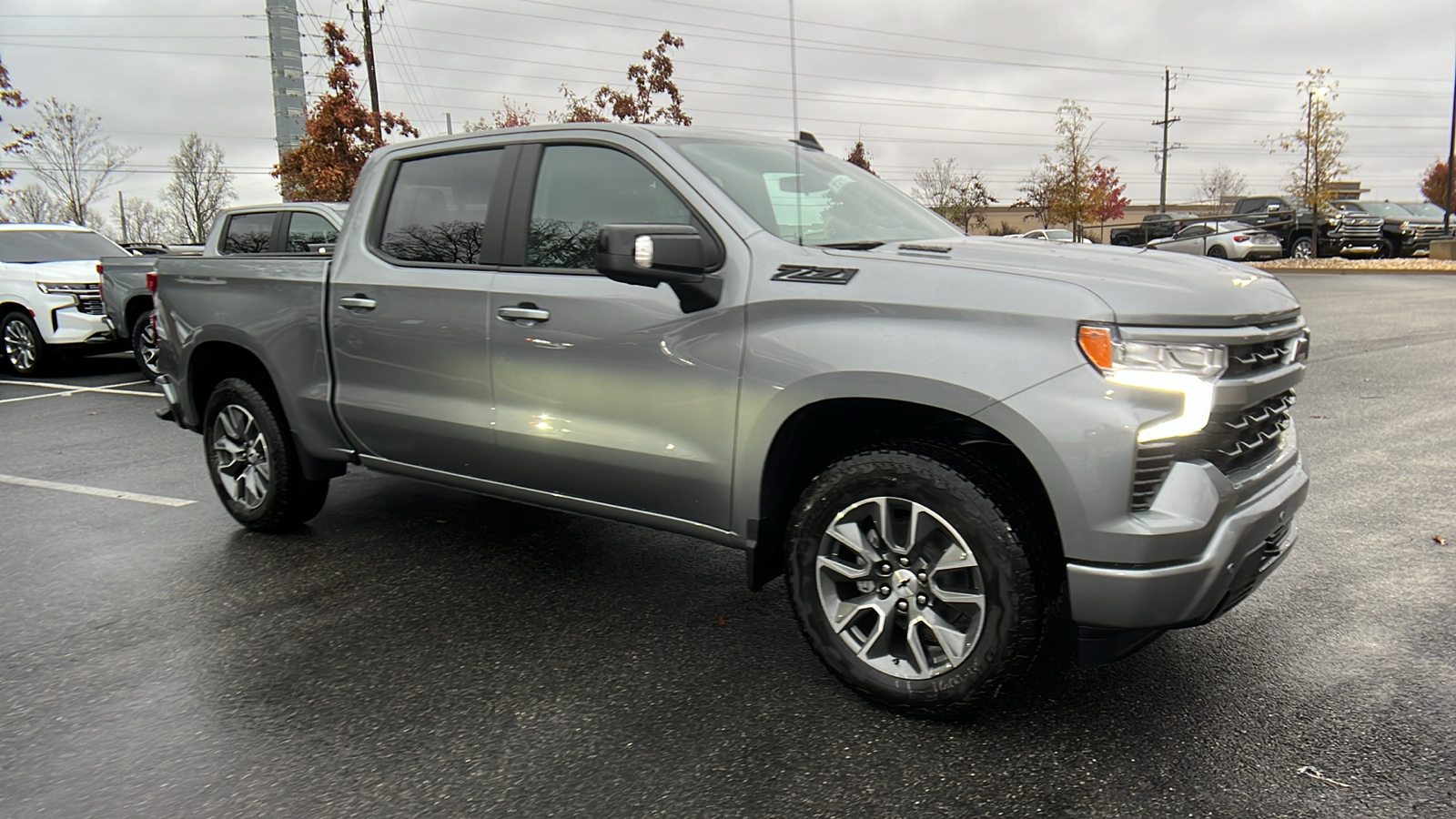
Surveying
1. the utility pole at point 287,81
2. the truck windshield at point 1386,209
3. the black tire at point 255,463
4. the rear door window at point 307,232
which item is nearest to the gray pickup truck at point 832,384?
the black tire at point 255,463

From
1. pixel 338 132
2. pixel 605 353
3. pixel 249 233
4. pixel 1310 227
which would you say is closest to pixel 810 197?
pixel 605 353

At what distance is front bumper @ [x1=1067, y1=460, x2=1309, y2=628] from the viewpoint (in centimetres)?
273

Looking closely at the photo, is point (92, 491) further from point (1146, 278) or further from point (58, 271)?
point (58, 271)

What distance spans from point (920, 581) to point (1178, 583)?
722 millimetres

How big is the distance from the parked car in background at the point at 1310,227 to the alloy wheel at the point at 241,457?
31972mm

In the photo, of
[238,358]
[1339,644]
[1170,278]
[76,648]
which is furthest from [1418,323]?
[76,648]

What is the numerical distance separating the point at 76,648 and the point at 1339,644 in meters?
4.64

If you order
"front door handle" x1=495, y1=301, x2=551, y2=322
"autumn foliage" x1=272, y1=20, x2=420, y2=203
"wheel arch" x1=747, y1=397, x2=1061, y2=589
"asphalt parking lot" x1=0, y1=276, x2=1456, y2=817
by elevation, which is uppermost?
"autumn foliage" x1=272, y1=20, x2=420, y2=203

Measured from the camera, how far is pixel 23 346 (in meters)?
12.5

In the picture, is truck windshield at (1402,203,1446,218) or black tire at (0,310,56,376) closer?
black tire at (0,310,56,376)

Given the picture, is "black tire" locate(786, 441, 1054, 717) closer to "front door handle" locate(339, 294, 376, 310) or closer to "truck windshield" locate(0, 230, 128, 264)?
"front door handle" locate(339, 294, 376, 310)

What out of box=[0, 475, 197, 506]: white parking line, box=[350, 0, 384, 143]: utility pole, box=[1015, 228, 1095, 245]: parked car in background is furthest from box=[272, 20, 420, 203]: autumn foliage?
box=[0, 475, 197, 506]: white parking line

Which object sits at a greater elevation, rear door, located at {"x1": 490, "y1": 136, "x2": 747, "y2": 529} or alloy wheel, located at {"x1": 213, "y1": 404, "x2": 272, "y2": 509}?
rear door, located at {"x1": 490, "y1": 136, "x2": 747, "y2": 529}

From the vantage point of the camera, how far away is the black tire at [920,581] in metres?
2.92
